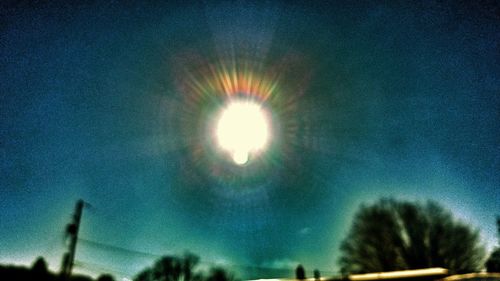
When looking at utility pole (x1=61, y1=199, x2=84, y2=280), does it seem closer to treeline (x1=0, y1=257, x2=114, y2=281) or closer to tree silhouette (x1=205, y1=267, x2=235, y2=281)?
treeline (x1=0, y1=257, x2=114, y2=281)

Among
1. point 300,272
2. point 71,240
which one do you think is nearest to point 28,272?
point 71,240

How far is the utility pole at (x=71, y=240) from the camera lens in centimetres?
1706

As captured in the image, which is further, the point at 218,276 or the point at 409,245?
the point at 218,276

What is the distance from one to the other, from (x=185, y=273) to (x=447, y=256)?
4578 centimetres

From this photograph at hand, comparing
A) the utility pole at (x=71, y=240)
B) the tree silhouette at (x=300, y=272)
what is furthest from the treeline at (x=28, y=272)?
the tree silhouette at (x=300, y=272)

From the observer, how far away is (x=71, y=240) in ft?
58.7

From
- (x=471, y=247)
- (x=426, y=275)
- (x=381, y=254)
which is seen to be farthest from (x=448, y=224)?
(x=426, y=275)

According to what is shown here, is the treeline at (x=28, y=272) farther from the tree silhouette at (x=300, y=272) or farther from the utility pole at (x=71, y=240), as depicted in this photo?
the tree silhouette at (x=300, y=272)

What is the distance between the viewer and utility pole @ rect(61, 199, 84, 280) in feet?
56.0

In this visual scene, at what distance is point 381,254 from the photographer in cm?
3047

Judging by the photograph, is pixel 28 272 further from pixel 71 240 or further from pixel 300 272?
pixel 300 272

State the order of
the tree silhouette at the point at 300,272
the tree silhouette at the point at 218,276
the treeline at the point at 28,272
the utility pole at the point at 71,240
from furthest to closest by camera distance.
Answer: the tree silhouette at the point at 218,276, the treeline at the point at 28,272, the tree silhouette at the point at 300,272, the utility pole at the point at 71,240

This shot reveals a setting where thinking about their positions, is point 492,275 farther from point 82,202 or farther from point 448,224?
point 82,202

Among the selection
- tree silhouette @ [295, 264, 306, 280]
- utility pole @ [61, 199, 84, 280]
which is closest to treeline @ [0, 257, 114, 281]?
utility pole @ [61, 199, 84, 280]
